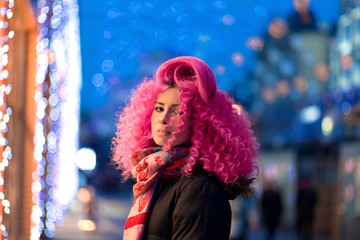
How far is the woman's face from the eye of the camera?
2.39 metres

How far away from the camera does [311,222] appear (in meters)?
11.9

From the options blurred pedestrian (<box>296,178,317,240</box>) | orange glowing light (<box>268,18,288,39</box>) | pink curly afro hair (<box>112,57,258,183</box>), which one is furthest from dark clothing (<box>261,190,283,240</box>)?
pink curly afro hair (<box>112,57,258,183</box>)

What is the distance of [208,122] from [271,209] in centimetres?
1024

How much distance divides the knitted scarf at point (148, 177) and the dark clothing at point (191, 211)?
34 mm

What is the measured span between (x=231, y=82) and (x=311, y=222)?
8.36 meters

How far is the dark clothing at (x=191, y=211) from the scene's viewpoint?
6.76 ft

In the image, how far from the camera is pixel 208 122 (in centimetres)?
239

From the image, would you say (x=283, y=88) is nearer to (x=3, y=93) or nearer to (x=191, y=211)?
(x=3, y=93)

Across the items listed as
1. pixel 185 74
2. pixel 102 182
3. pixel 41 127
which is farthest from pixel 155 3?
pixel 102 182

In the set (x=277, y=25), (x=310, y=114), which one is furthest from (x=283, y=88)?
(x=310, y=114)

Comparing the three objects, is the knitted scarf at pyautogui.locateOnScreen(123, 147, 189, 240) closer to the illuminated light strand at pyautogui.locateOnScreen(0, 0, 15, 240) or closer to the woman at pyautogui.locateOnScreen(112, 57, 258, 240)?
the woman at pyautogui.locateOnScreen(112, 57, 258, 240)

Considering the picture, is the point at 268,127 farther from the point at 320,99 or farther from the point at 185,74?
the point at 185,74

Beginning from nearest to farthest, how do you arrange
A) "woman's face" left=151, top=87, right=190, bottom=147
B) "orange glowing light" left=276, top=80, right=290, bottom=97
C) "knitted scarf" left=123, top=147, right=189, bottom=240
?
"knitted scarf" left=123, top=147, right=189, bottom=240, "woman's face" left=151, top=87, right=190, bottom=147, "orange glowing light" left=276, top=80, right=290, bottom=97

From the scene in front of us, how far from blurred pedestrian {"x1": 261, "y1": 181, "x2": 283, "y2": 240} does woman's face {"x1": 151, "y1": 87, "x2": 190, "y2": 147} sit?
1012 cm
